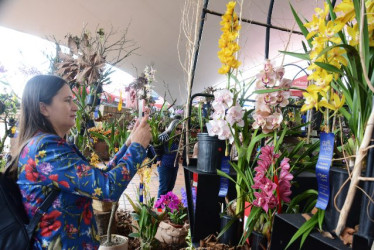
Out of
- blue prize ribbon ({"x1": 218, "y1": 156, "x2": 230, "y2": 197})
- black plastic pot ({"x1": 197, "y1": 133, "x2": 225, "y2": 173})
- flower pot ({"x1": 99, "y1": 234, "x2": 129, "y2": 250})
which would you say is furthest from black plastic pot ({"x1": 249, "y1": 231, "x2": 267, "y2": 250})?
flower pot ({"x1": 99, "y1": 234, "x2": 129, "y2": 250})

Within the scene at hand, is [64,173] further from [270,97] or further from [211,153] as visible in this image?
[270,97]

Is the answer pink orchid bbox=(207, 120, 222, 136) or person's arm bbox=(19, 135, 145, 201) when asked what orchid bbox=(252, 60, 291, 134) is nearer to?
pink orchid bbox=(207, 120, 222, 136)

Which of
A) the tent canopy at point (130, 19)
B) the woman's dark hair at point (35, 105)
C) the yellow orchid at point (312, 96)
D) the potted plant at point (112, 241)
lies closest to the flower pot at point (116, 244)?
the potted plant at point (112, 241)

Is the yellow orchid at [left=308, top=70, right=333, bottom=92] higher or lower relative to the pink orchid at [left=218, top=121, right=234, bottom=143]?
higher

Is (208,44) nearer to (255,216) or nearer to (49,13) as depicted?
(49,13)

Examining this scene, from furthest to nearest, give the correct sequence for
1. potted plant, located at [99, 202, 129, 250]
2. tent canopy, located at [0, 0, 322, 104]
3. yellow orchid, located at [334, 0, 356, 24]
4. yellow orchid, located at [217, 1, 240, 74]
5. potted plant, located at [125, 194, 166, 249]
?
tent canopy, located at [0, 0, 322, 104] → potted plant, located at [125, 194, 166, 249] → potted plant, located at [99, 202, 129, 250] → yellow orchid, located at [217, 1, 240, 74] → yellow orchid, located at [334, 0, 356, 24]

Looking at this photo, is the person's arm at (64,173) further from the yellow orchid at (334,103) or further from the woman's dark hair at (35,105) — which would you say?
the yellow orchid at (334,103)

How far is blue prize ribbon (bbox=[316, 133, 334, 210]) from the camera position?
77cm

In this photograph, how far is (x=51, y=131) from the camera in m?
1.19

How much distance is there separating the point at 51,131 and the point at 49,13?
9395 millimetres

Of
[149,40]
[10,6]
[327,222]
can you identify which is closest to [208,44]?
[149,40]

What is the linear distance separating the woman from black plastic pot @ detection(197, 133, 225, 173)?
37cm

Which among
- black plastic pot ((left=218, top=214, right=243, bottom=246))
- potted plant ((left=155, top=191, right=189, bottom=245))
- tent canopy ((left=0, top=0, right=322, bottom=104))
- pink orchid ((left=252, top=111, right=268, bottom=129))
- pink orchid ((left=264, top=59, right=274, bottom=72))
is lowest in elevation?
potted plant ((left=155, top=191, right=189, bottom=245))

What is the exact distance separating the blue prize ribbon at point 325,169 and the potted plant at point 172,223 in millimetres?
1511
